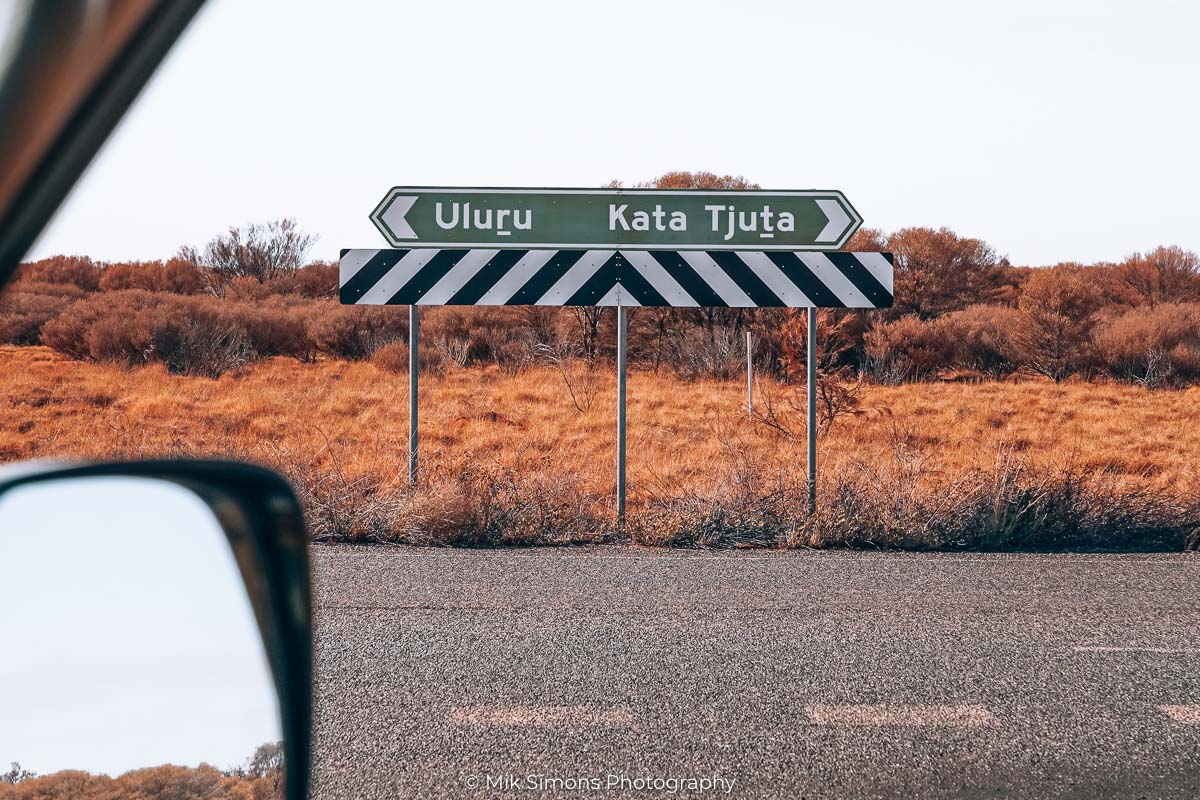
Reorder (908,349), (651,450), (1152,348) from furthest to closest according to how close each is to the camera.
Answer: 1. (908,349)
2. (1152,348)
3. (651,450)

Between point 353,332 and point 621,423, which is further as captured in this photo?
point 353,332

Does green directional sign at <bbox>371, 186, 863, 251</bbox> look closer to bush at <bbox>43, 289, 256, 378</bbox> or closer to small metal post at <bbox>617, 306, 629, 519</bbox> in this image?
small metal post at <bbox>617, 306, 629, 519</bbox>

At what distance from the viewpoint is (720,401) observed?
782 inches

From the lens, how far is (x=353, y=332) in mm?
30047

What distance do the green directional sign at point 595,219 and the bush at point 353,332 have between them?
2028 cm

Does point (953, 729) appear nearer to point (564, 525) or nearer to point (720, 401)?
point (564, 525)

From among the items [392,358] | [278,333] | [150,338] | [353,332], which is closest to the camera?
[150,338]

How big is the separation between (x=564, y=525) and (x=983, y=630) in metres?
3.28

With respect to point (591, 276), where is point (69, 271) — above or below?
above

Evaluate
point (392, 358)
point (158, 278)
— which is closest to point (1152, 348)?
point (392, 358)

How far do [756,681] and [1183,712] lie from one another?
150cm

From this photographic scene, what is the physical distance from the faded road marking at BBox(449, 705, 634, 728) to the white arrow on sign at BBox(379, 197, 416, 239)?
18.3 ft

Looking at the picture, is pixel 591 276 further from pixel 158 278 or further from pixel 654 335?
pixel 158 278

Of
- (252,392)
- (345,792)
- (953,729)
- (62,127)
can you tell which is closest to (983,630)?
(953,729)
